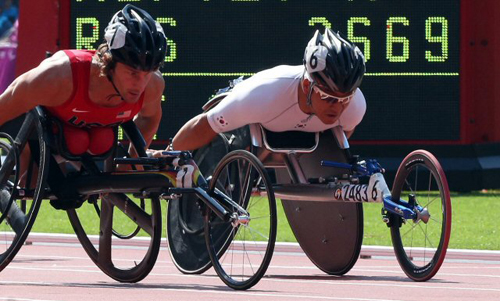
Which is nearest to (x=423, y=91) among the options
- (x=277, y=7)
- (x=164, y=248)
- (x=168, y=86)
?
(x=277, y=7)

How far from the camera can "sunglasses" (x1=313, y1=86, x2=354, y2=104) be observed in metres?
8.94

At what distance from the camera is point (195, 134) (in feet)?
32.7

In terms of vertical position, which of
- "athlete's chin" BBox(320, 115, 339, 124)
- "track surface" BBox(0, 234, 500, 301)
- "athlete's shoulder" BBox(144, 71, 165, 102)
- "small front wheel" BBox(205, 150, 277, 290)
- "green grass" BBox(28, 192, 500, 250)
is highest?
"athlete's shoulder" BBox(144, 71, 165, 102)

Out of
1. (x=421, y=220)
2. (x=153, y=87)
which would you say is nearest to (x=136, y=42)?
(x=153, y=87)

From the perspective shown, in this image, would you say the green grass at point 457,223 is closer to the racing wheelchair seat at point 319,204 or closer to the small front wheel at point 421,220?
the racing wheelchair seat at point 319,204

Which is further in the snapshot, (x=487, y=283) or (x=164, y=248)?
(x=164, y=248)

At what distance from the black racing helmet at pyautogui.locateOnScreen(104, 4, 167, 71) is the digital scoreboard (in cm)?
782

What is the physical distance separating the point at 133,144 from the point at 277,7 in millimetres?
7703

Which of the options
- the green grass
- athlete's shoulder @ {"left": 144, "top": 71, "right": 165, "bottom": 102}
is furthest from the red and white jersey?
the green grass

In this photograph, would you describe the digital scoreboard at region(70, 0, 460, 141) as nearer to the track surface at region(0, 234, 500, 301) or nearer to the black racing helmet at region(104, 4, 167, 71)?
the track surface at region(0, 234, 500, 301)

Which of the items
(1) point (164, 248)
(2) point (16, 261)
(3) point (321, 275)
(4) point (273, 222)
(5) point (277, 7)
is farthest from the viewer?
(5) point (277, 7)

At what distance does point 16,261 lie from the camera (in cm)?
1077

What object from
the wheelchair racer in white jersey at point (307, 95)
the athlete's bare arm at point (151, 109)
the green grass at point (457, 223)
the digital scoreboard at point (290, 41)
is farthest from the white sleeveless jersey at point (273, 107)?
the digital scoreboard at point (290, 41)

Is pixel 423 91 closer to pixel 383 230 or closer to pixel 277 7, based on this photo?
pixel 277 7
